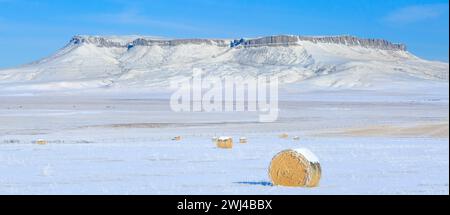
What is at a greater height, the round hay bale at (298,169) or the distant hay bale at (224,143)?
the round hay bale at (298,169)

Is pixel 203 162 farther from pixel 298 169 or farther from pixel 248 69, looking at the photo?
pixel 248 69

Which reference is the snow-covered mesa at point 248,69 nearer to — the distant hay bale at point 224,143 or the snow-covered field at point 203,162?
the snow-covered field at point 203,162

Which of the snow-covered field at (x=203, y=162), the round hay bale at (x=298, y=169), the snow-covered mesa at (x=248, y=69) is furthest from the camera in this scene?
the snow-covered mesa at (x=248, y=69)

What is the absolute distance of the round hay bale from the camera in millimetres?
12195

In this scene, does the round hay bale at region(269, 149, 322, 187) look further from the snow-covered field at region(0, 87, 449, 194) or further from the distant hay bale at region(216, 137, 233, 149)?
the distant hay bale at region(216, 137, 233, 149)

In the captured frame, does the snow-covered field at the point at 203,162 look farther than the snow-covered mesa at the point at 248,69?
No

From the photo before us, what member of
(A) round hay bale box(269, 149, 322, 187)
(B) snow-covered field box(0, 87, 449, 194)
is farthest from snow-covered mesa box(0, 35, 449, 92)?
(A) round hay bale box(269, 149, 322, 187)

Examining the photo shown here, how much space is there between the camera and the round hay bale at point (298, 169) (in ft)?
40.0

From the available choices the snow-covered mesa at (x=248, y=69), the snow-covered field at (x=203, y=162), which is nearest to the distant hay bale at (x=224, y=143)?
the snow-covered field at (x=203, y=162)

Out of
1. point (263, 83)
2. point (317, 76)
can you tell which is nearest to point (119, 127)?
point (263, 83)

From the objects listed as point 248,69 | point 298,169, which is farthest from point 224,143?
point 248,69

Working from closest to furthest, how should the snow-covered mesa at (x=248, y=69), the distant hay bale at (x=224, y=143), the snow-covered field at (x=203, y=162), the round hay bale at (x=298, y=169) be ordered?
the round hay bale at (x=298, y=169) < the snow-covered field at (x=203, y=162) < the distant hay bale at (x=224, y=143) < the snow-covered mesa at (x=248, y=69)
